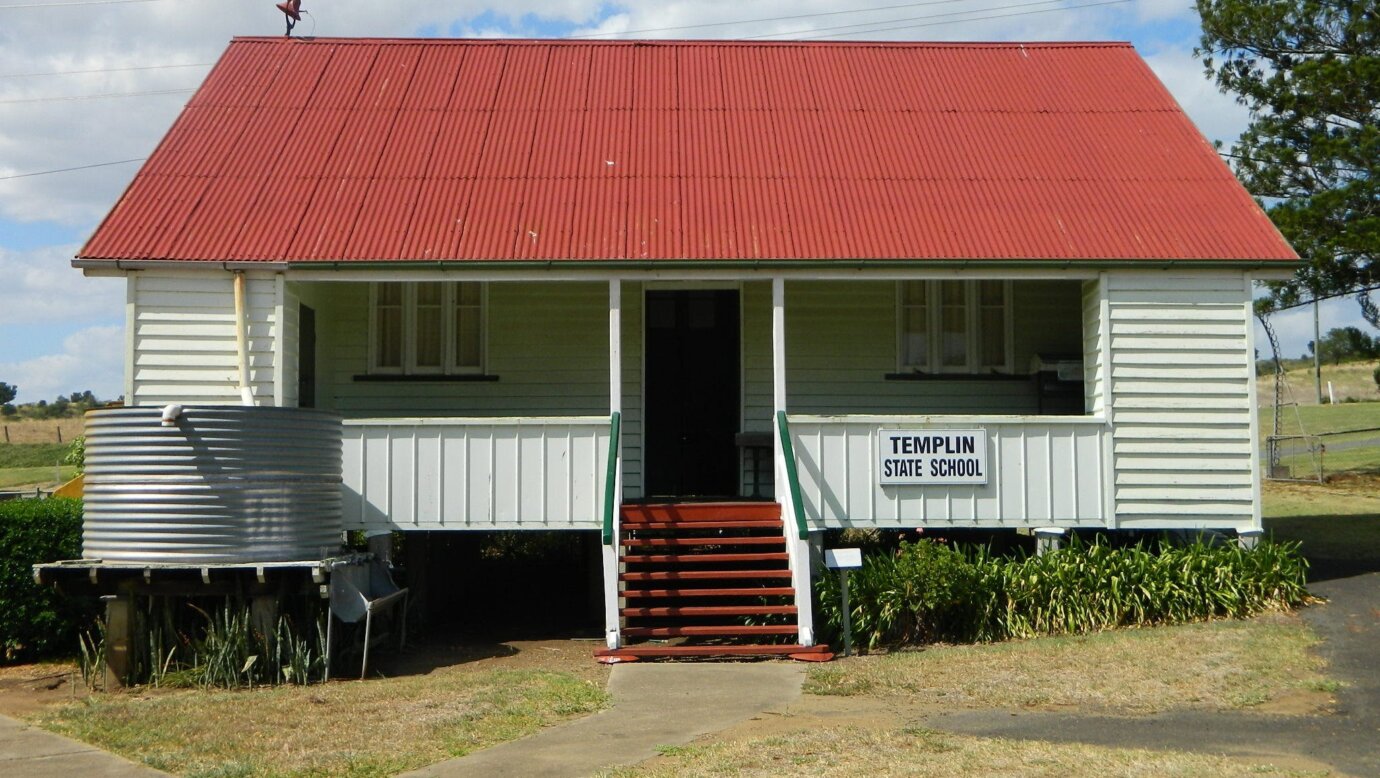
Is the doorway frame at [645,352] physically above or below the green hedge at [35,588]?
above

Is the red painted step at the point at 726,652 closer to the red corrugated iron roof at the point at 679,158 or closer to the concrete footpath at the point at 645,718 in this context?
the concrete footpath at the point at 645,718

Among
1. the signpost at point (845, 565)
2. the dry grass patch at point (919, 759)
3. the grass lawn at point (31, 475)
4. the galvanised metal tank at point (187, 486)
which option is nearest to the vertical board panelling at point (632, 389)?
the signpost at point (845, 565)

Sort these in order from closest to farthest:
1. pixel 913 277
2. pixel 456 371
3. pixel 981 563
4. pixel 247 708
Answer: pixel 247 708 → pixel 981 563 → pixel 913 277 → pixel 456 371

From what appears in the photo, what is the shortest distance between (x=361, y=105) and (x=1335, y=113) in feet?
53.5

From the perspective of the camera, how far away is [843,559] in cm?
1193

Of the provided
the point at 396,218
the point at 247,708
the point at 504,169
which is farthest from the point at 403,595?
the point at 504,169

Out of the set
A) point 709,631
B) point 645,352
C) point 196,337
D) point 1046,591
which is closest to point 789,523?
point 709,631

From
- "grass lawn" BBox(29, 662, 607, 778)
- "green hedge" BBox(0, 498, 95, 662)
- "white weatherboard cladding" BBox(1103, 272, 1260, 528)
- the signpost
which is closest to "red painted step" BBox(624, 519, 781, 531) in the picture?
the signpost

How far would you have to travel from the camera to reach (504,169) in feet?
50.1

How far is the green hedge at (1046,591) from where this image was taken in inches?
491

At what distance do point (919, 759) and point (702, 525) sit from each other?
17.5 ft

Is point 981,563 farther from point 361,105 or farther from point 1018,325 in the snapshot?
point 361,105

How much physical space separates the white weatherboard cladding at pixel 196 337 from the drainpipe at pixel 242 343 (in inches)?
3.0

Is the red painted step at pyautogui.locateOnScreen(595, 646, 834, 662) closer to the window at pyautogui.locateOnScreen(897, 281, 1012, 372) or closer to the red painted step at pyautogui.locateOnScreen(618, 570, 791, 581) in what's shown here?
the red painted step at pyautogui.locateOnScreen(618, 570, 791, 581)
